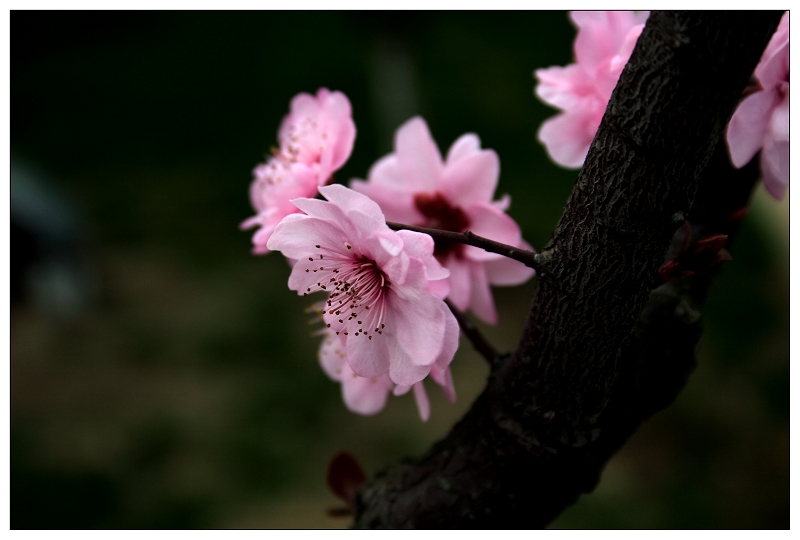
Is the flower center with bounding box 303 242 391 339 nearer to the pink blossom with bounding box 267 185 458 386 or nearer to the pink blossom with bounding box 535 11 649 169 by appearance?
the pink blossom with bounding box 267 185 458 386

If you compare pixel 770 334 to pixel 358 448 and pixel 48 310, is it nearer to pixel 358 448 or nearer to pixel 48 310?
pixel 358 448

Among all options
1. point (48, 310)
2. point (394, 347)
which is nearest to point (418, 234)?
point (394, 347)

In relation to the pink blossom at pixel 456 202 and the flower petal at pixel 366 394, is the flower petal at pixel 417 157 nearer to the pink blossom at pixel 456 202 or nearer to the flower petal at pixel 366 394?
the pink blossom at pixel 456 202

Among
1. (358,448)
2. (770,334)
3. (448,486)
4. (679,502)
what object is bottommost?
(679,502)

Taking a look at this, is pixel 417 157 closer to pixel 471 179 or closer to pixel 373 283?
pixel 471 179

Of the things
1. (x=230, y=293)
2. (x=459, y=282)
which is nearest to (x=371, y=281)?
(x=459, y=282)

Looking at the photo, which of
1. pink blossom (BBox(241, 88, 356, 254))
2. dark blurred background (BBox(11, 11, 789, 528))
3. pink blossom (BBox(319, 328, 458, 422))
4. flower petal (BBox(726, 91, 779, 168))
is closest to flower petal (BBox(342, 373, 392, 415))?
pink blossom (BBox(319, 328, 458, 422))
